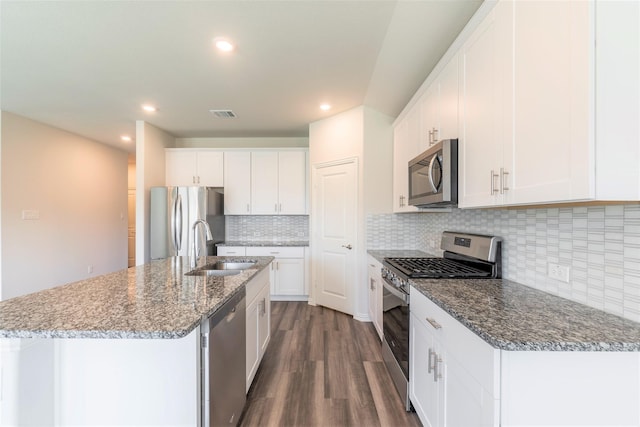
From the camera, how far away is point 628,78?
88 centimetres

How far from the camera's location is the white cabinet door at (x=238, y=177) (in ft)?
14.8

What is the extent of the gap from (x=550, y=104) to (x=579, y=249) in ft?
2.29

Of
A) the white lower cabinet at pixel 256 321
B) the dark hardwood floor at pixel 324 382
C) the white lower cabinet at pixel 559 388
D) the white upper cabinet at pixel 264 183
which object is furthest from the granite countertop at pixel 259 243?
the white lower cabinet at pixel 559 388

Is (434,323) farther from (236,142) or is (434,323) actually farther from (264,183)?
(236,142)

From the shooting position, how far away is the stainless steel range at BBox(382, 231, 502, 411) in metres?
1.81

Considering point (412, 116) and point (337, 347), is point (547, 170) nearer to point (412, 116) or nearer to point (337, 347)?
point (412, 116)

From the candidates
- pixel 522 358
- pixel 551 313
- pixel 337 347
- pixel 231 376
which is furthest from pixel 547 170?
pixel 337 347

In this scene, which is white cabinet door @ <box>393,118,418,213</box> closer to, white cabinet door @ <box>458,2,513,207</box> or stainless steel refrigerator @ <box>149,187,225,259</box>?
white cabinet door @ <box>458,2,513,207</box>

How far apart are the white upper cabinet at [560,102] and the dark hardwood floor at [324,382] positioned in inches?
59.8

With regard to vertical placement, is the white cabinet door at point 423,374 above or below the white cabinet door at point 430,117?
below

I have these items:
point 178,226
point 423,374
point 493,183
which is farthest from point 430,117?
point 178,226

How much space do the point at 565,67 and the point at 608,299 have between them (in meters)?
0.93

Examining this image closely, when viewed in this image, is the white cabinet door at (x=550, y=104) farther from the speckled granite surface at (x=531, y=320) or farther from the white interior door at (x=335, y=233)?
the white interior door at (x=335, y=233)

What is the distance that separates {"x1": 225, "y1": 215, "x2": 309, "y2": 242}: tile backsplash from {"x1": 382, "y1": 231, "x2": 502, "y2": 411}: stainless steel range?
8.35 feet
